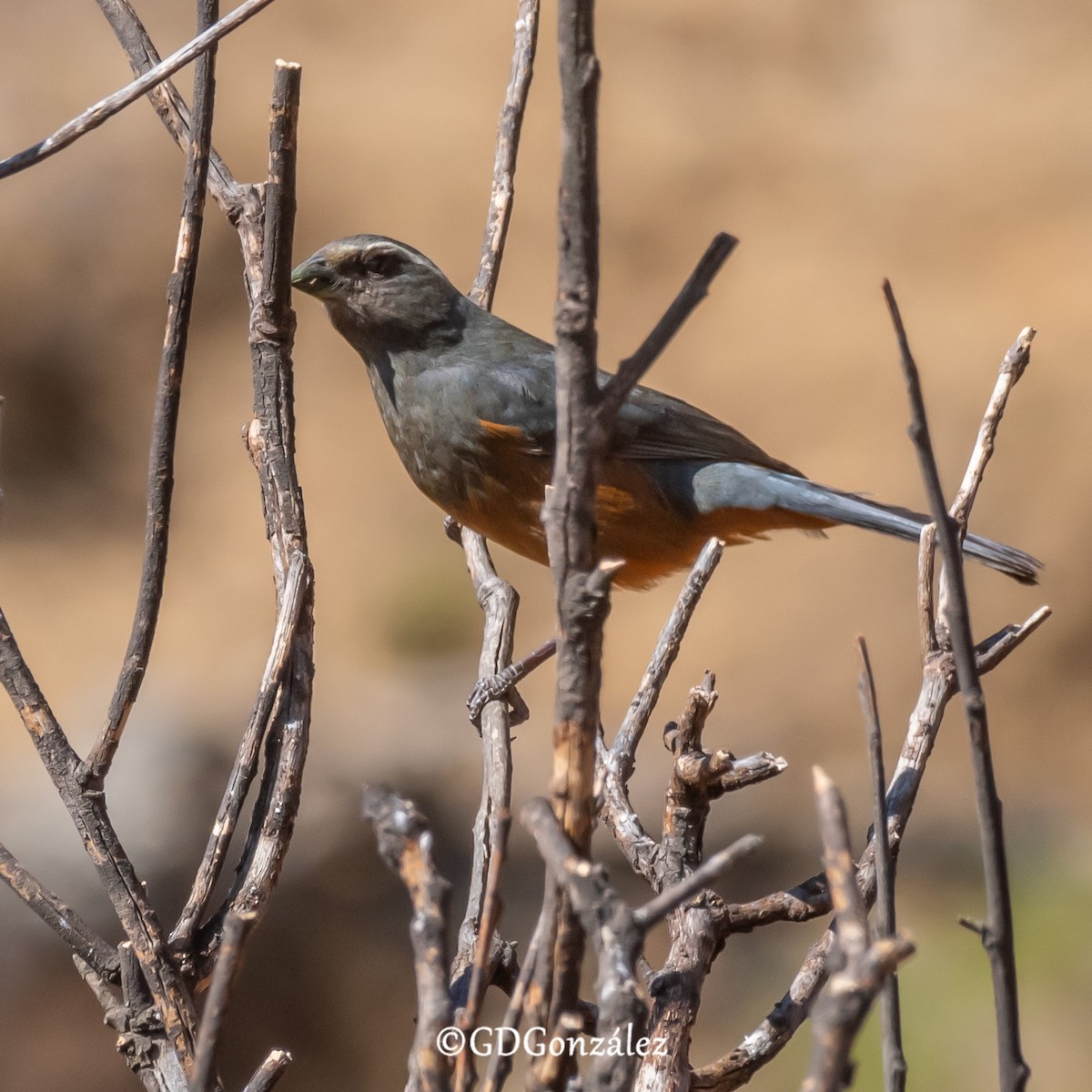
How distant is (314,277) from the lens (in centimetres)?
400

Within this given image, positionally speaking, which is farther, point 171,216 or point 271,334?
point 171,216

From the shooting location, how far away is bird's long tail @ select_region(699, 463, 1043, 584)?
3.50 meters

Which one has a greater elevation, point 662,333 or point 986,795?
point 662,333

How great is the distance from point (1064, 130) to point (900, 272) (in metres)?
1.57

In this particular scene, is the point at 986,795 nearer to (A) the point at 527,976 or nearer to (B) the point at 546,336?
(A) the point at 527,976

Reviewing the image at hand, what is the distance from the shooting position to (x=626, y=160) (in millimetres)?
11109

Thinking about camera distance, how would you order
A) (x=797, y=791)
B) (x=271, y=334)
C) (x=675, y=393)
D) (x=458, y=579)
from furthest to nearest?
(x=675, y=393)
(x=458, y=579)
(x=797, y=791)
(x=271, y=334)

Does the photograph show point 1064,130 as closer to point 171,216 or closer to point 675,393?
point 675,393

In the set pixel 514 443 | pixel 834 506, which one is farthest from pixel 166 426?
pixel 834 506

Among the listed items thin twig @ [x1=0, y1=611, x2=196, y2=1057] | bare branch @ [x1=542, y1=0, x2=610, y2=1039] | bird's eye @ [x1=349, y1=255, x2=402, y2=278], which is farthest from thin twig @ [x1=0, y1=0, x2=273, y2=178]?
bird's eye @ [x1=349, y1=255, x2=402, y2=278]

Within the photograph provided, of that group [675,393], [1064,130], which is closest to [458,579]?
[675,393]

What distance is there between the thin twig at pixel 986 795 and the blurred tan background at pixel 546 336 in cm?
509

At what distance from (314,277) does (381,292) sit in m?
0.21

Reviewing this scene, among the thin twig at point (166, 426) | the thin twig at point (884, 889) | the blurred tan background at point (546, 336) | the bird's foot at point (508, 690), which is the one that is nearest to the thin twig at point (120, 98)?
the thin twig at point (166, 426)
